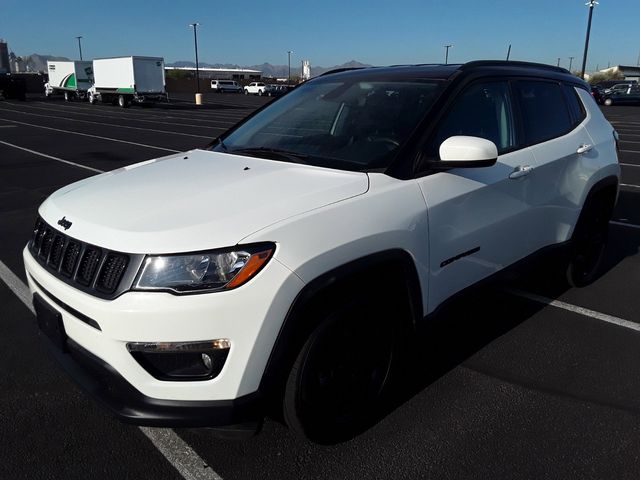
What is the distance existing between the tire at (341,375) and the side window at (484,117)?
3.23 feet

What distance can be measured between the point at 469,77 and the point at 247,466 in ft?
7.81

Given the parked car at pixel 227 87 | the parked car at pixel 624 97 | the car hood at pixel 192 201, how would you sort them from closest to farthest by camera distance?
the car hood at pixel 192 201, the parked car at pixel 624 97, the parked car at pixel 227 87

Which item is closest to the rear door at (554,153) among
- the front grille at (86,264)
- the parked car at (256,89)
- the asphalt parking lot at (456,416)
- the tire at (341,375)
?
the asphalt parking lot at (456,416)

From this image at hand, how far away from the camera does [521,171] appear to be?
11.0ft

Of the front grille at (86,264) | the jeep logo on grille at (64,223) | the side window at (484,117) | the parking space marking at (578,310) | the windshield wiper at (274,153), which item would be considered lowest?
the parking space marking at (578,310)

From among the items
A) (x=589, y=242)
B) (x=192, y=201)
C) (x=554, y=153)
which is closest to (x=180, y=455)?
(x=192, y=201)

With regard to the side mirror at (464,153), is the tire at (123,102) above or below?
below

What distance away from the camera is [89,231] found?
229cm

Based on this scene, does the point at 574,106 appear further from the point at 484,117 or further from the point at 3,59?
the point at 3,59

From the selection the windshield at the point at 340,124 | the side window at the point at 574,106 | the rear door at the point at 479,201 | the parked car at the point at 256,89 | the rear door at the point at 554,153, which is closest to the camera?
the rear door at the point at 479,201

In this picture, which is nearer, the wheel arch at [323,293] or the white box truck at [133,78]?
the wheel arch at [323,293]

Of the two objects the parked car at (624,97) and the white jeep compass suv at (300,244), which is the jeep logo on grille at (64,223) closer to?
the white jeep compass suv at (300,244)

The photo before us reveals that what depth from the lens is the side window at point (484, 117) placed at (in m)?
3.02

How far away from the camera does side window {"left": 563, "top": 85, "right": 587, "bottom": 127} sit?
4.25 meters
